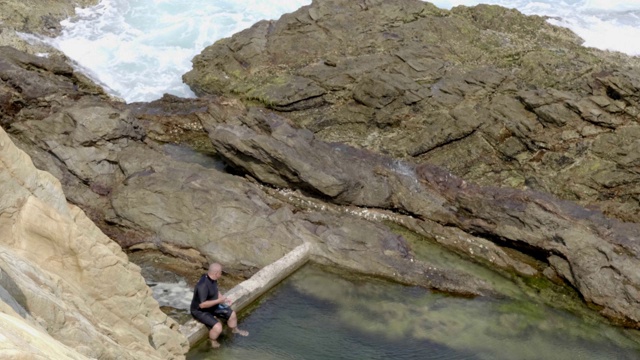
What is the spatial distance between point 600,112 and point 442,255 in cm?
818

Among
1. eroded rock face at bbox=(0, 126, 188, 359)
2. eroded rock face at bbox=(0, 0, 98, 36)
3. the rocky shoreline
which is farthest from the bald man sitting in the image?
eroded rock face at bbox=(0, 0, 98, 36)

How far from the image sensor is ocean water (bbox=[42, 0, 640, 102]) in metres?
30.0

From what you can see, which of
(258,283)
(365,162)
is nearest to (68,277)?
(258,283)

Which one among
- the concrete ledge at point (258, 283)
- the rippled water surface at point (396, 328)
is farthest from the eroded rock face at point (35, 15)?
the rippled water surface at point (396, 328)

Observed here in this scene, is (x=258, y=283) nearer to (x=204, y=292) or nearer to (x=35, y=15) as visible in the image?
(x=204, y=292)

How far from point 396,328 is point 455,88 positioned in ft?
40.7

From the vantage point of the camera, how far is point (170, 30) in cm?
3462

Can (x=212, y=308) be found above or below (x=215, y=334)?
above

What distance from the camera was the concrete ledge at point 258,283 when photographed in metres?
12.1

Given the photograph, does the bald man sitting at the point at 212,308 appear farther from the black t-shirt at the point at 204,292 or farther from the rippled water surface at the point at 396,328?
the rippled water surface at the point at 396,328

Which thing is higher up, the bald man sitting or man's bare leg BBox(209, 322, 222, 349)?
the bald man sitting

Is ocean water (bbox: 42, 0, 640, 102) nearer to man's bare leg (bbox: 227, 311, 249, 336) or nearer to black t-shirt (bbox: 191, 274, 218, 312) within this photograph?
black t-shirt (bbox: 191, 274, 218, 312)

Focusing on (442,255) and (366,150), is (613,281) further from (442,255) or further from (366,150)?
(366,150)

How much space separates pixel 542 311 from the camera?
49.0ft
